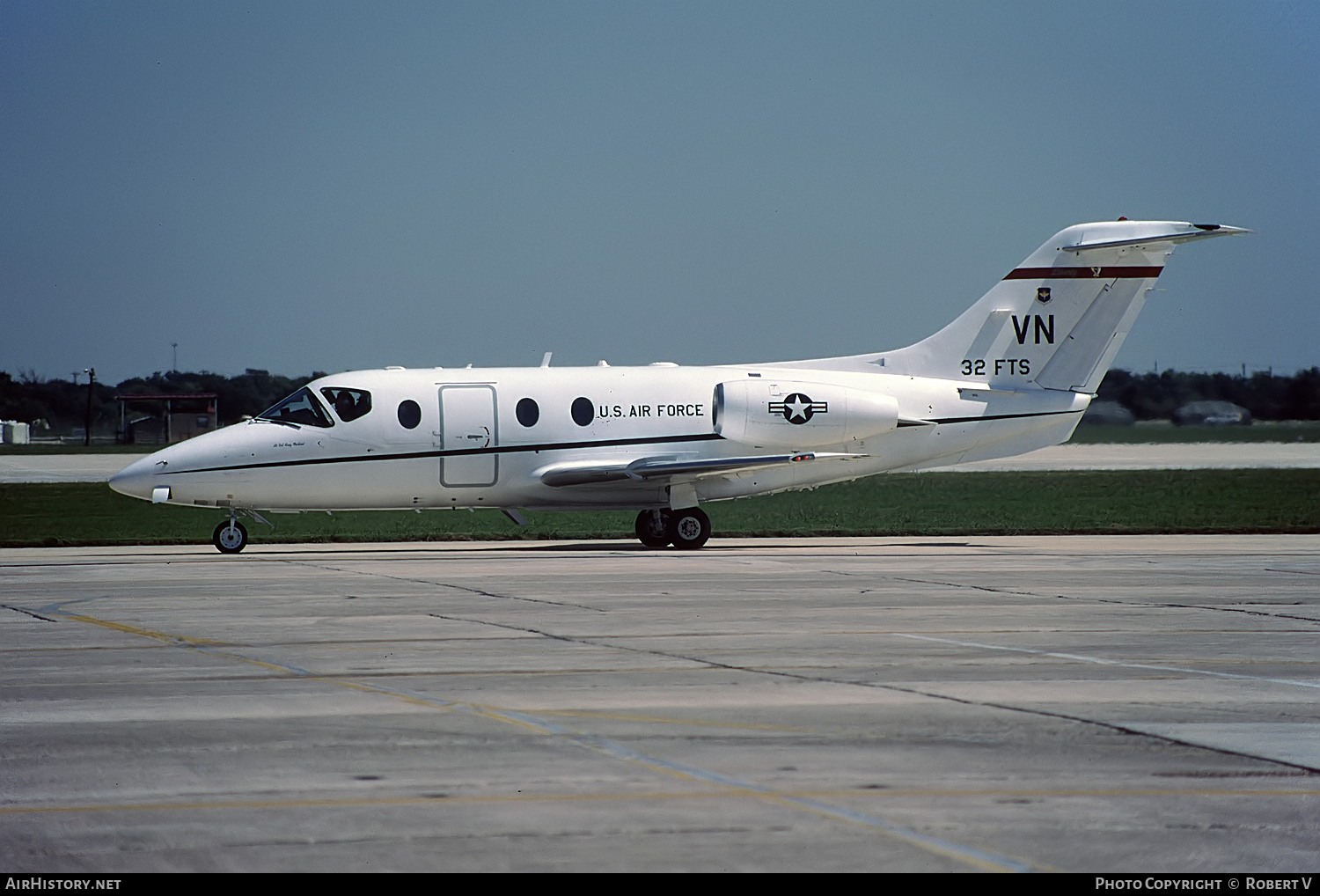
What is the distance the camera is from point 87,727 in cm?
941

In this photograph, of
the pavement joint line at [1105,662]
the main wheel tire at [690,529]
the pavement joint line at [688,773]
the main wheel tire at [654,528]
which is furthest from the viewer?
the main wheel tire at [654,528]

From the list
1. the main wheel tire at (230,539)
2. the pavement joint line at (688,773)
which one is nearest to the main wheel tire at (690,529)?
the main wheel tire at (230,539)

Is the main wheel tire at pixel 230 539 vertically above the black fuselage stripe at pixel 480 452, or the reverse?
the black fuselage stripe at pixel 480 452

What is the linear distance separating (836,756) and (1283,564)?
15.0 m

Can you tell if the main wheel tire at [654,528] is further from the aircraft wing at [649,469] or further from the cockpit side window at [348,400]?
the cockpit side window at [348,400]

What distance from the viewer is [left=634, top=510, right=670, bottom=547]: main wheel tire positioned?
25.6 m

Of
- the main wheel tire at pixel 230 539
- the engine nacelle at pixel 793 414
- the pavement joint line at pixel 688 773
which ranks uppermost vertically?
the engine nacelle at pixel 793 414

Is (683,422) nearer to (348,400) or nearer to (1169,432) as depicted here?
(348,400)

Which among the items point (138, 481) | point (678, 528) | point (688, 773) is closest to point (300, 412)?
point (138, 481)

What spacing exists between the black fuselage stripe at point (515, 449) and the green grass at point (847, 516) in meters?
3.85

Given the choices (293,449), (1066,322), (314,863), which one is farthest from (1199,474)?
(314,863)

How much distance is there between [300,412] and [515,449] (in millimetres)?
3623

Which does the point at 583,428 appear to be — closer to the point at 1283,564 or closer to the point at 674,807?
the point at 1283,564

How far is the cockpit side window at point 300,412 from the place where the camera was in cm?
2427
